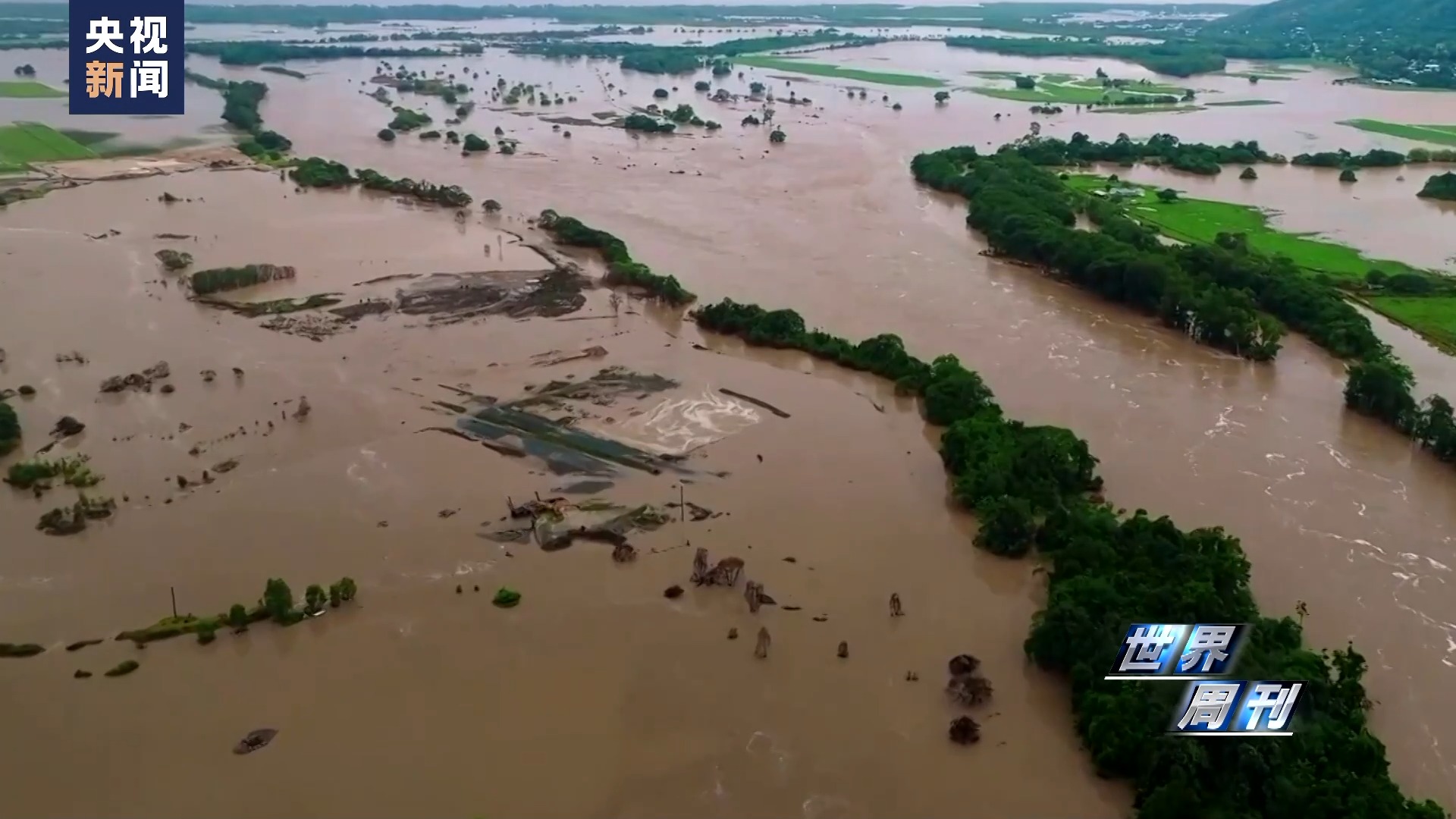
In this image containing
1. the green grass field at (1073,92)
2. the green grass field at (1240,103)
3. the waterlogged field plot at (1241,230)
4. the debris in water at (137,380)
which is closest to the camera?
the debris in water at (137,380)

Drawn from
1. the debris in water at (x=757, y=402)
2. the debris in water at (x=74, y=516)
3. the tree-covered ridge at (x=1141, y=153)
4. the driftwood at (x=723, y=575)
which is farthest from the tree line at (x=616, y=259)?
the tree-covered ridge at (x=1141, y=153)

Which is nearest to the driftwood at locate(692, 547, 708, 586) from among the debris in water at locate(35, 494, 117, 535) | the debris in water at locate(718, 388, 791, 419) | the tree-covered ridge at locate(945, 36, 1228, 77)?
the debris in water at locate(718, 388, 791, 419)

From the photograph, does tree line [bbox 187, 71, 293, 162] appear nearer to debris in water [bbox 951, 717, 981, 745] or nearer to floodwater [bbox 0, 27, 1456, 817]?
floodwater [bbox 0, 27, 1456, 817]

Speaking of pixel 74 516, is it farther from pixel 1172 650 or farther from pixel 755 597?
pixel 1172 650

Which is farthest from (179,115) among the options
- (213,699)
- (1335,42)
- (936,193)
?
(1335,42)

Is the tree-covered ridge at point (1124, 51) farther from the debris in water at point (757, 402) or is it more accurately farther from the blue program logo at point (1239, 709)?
the blue program logo at point (1239, 709)

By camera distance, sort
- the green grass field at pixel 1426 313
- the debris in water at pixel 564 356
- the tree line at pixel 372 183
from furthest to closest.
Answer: the tree line at pixel 372 183 → the green grass field at pixel 1426 313 → the debris in water at pixel 564 356

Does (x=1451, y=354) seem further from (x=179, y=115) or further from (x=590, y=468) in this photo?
(x=179, y=115)
